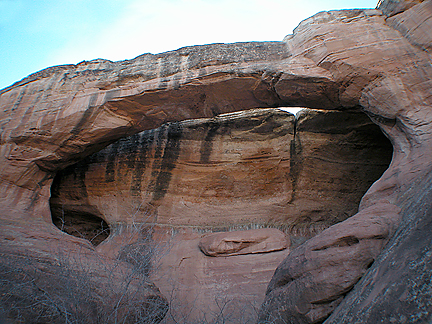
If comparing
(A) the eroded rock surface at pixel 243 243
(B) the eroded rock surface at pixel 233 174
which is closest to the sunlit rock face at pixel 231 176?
(B) the eroded rock surface at pixel 233 174

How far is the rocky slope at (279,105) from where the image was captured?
331 cm

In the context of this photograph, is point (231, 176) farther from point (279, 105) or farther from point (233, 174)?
point (279, 105)

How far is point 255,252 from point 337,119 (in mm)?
3741

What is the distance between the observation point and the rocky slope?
3.31 metres

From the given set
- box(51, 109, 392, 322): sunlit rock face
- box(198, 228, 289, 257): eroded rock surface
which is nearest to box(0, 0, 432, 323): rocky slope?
box(51, 109, 392, 322): sunlit rock face

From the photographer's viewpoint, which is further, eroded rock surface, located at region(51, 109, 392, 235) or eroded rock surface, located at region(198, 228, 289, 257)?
eroded rock surface, located at region(51, 109, 392, 235)

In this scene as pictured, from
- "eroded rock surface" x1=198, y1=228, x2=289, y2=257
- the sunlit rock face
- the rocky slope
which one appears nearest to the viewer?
the rocky slope

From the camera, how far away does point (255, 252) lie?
6.50 m

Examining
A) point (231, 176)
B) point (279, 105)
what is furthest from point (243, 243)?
point (279, 105)

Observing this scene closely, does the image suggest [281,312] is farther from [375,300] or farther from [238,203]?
[238,203]

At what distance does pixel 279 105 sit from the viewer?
6.37 metres

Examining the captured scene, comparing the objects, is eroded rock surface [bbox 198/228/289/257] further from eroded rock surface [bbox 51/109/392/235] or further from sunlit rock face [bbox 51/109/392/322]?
eroded rock surface [bbox 51/109/392/235]

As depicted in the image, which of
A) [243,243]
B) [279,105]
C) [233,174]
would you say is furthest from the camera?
[233,174]

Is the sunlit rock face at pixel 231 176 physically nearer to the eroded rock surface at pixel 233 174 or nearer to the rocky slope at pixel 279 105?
the eroded rock surface at pixel 233 174
